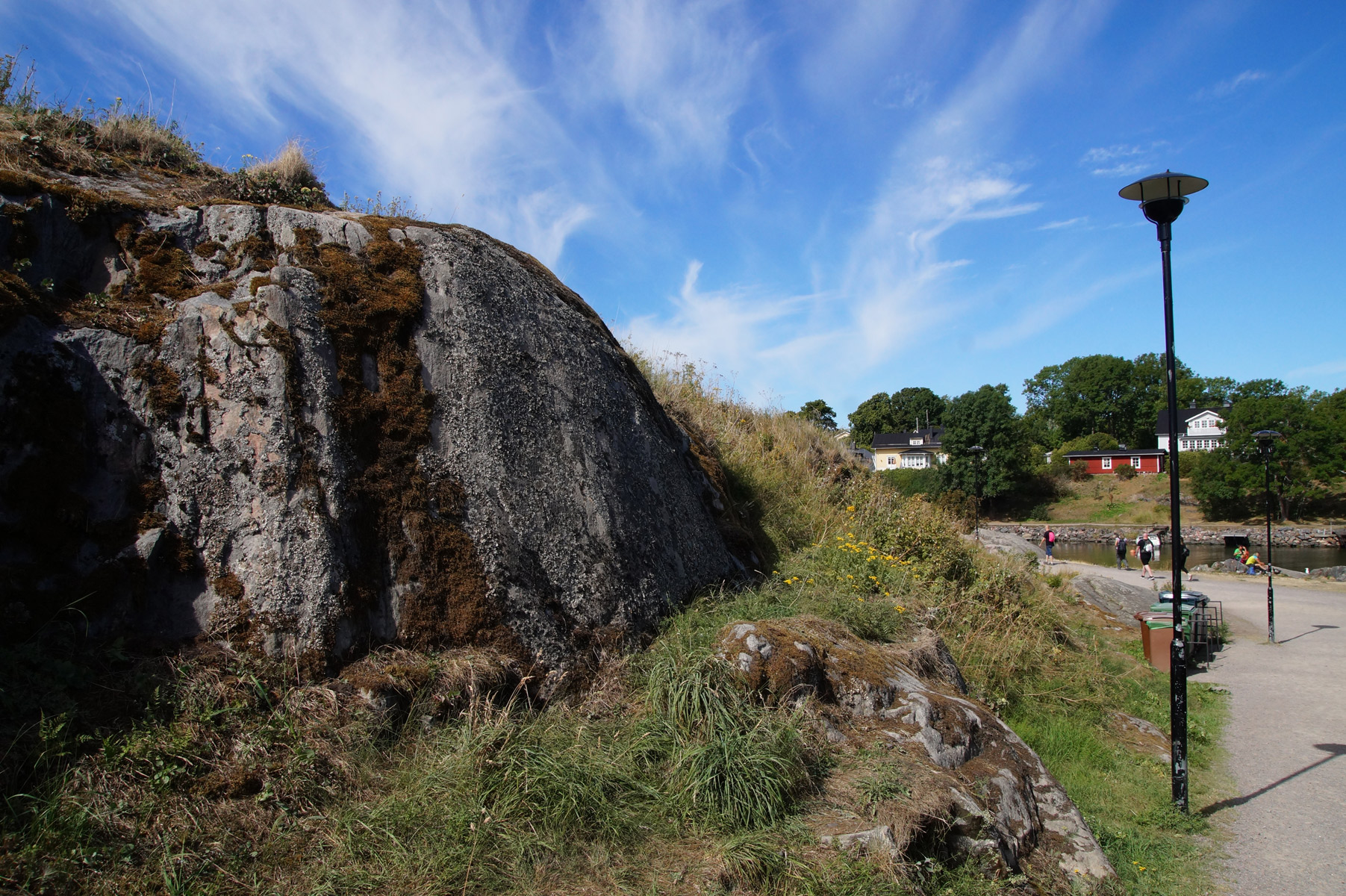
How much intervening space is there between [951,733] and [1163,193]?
5218 mm

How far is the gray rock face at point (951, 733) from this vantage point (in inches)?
160

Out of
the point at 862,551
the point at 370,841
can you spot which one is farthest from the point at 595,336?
the point at 370,841

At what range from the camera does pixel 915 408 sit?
9812 centimetres

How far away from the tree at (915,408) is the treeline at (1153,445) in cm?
1419

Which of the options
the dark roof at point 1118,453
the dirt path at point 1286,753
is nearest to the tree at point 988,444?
the dark roof at point 1118,453

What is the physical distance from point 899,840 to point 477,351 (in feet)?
12.8

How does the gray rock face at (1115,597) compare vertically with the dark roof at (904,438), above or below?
below

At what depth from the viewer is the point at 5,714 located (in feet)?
9.71

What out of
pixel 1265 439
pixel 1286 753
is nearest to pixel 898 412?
pixel 1265 439

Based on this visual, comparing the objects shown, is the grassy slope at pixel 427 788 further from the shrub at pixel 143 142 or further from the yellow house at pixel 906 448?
the yellow house at pixel 906 448

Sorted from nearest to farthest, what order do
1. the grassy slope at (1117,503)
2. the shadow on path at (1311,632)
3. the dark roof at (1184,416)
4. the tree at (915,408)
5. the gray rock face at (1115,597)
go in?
the shadow on path at (1311,632), the gray rock face at (1115,597), the grassy slope at (1117,503), the dark roof at (1184,416), the tree at (915,408)

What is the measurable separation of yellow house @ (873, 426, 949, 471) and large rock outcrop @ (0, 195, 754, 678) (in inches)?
2860

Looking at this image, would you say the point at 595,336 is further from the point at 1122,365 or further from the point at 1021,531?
the point at 1122,365

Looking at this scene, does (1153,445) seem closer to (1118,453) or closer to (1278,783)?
(1118,453)
